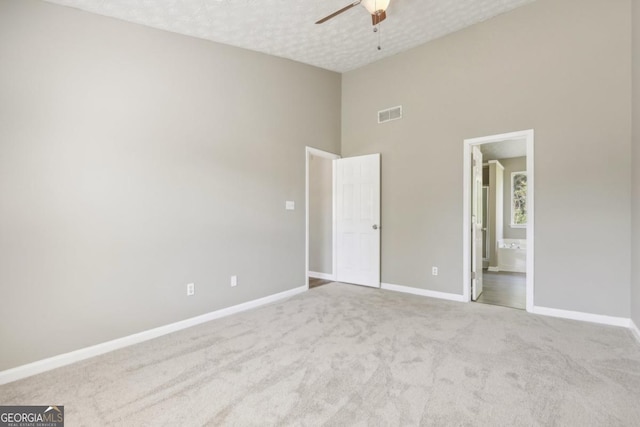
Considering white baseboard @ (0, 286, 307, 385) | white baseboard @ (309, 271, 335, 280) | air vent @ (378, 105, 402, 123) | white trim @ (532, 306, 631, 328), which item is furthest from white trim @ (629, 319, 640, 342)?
white baseboard @ (0, 286, 307, 385)

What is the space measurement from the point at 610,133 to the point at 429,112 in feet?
6.47

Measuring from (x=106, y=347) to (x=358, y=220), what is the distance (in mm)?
3584

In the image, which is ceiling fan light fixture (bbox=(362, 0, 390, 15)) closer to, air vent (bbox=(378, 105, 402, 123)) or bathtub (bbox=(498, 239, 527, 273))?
air vent (bbox=(378, 105, 402, 123))

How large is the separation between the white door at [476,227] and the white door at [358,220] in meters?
1.32

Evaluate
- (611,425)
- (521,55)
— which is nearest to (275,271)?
(611,425)

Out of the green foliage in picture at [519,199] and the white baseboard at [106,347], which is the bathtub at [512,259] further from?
the white baseboard at [106,347]

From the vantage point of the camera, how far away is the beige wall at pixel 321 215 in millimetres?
5543

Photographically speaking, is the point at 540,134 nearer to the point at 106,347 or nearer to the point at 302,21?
the point at 302,21

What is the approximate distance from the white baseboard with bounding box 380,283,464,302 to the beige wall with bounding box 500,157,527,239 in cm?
472

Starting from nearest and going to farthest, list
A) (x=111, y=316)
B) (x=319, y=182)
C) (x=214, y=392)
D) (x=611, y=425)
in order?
(x=611, y=425) < (x=214, y=392) < (x=111, y=316) < (x=319, y=182)

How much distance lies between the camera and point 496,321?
339cm

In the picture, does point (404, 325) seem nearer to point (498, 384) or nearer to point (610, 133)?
point (498, 384)

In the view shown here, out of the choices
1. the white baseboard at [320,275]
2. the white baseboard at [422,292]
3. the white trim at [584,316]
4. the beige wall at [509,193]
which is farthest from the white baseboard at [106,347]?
the beige wall at [509,193]

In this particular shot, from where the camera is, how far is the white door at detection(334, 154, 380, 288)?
4852mm
